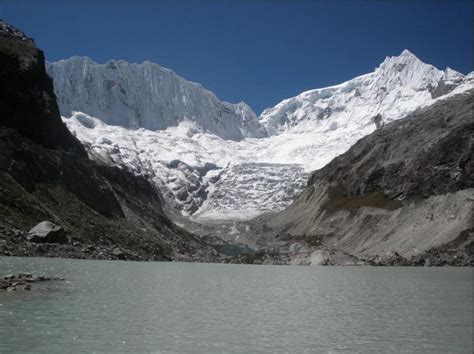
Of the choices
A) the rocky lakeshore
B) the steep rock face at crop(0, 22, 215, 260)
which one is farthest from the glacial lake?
the steep rock face at crop(0, 22, 215, 260)

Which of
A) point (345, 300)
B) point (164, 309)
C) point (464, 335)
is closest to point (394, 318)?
point (464, 335)

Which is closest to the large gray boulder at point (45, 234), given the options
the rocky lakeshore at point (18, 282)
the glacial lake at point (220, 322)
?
the glacial lake at point (220, 322)

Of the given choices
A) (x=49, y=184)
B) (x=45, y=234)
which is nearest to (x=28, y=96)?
(x=49, y=184)

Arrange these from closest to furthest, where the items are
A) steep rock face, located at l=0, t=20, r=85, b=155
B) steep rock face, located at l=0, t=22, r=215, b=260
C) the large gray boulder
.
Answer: the large gray boulder → steep rock face, located at l=0, t=22, r=215, b=260 → steep rock face, located at l=0, t=20, r=85, b=155

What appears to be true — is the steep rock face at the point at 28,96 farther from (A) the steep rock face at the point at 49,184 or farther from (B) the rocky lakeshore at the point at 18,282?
(B) the rocky lakeshore at the point at 18,282

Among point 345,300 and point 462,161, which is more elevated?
point 462,161

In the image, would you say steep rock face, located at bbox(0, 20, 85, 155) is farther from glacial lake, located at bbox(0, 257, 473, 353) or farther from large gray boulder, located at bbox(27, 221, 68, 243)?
glacial lake, located at bbox(0, 257, 473, 353)

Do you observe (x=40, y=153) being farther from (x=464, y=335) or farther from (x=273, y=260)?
(x=464, y=335)

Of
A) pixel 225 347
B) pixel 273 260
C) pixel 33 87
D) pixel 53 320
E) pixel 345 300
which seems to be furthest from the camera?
pixel 273 260
